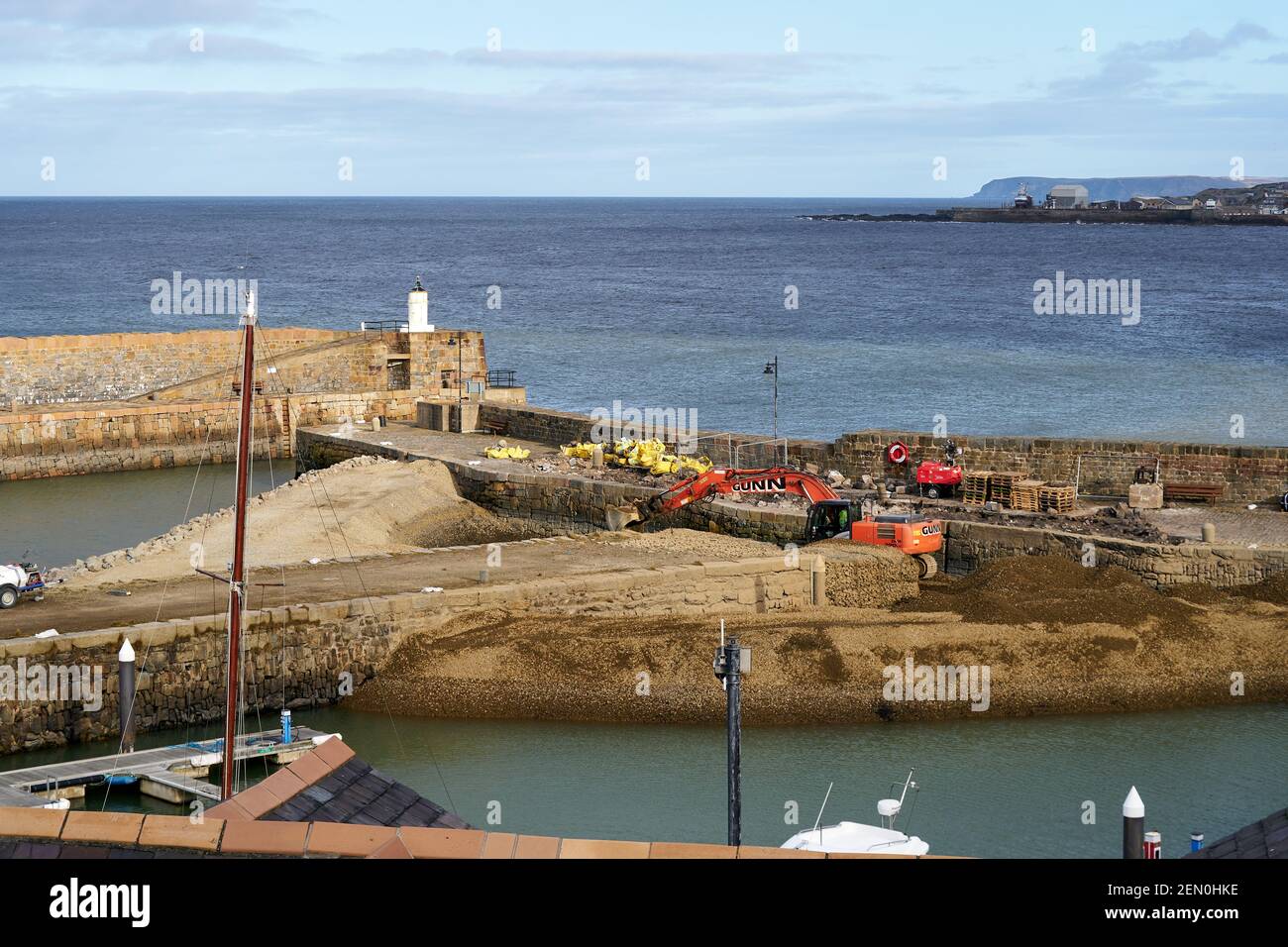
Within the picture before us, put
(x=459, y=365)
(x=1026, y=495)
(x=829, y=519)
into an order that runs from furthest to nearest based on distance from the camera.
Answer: (x=459, y=365) → (x=1026, y=495) → (x=829, y=519)

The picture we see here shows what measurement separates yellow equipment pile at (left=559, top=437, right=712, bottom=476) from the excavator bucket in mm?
2166

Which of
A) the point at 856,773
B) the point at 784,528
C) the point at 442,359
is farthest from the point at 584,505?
the point at 442,359

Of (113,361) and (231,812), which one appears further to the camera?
(113,361)

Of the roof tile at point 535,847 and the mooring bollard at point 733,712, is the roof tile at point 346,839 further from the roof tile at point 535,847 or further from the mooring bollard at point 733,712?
the mooring bollard at point 733,712

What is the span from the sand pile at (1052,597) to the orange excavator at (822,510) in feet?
4.80

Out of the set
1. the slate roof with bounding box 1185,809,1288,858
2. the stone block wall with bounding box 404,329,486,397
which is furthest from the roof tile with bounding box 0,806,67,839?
the stone block wall with bounding box 404,329,486,397

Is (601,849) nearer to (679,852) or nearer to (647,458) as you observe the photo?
(679,852)

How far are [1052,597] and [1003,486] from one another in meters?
7.56

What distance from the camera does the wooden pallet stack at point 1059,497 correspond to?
115 ft

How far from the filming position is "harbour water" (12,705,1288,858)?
2188 centimetres

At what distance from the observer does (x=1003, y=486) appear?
35938 mm

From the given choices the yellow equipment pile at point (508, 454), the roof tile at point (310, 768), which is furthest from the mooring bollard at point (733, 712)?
the yellow equipment pile at point (508, 454)
